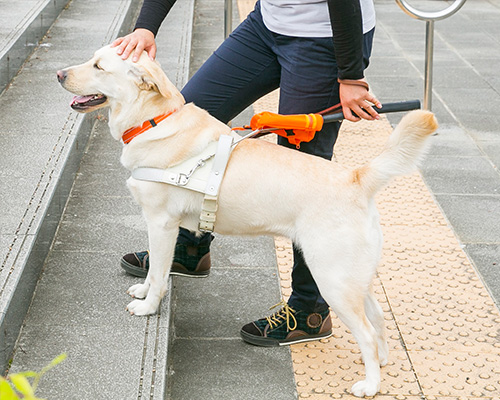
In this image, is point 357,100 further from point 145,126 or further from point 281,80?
point 145,126

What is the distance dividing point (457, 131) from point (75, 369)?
14.5ft

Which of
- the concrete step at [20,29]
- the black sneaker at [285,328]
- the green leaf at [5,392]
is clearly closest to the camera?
the green leaf at [5,392]

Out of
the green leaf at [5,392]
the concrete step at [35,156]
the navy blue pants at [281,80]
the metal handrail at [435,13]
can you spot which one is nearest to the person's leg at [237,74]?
the navy blue pants at [281,80]

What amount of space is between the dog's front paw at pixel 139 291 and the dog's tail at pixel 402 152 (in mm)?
1174

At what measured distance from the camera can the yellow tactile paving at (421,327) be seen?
3.27 metres

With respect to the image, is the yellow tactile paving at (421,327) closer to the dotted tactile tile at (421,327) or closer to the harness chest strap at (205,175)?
the dotted tactile tile at (421,327)

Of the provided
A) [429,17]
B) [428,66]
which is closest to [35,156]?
[429,17]

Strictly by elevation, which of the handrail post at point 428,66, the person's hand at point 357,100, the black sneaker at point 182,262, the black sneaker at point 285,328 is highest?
the person's hand at point 357,100

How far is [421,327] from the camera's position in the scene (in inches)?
146

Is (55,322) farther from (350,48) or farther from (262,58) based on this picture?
(350,48)

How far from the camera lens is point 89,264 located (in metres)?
3.90

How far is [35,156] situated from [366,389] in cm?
252

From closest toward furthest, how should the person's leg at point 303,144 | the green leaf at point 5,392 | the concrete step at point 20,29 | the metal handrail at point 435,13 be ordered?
the green leaf at point 5,392, the person's leg at point 303,144, the concrete step at point 20,29, the metal handrail at point 435,13

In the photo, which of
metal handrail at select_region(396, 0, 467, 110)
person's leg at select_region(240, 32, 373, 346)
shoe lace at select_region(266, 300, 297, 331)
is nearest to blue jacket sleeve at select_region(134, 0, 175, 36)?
person's leg at select_region(240, 32, 373, 346)
